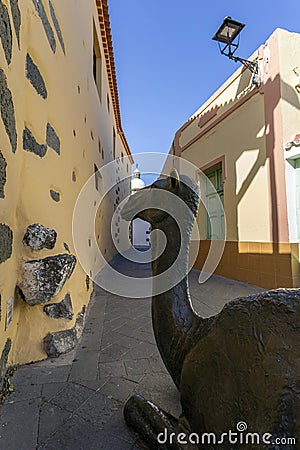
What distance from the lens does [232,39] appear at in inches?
180

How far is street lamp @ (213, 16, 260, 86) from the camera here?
4.39m

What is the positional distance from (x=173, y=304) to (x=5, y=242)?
938 mm

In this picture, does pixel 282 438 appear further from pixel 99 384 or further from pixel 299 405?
pixel 99 384

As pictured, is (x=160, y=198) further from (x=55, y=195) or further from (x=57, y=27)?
(x=57, y=27)

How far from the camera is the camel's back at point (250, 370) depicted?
74 cm

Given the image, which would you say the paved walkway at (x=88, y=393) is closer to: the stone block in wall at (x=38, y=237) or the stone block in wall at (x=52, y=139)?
the stone block in wall at (x=38, y=237)

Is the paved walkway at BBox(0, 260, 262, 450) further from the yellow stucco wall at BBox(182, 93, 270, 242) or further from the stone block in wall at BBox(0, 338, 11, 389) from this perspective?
the yellow stucco wall at BBox(182, 93, 270, 242)

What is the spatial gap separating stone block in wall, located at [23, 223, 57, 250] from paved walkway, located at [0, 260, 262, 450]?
0.79m

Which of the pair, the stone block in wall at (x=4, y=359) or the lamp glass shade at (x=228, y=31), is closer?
the stone block in wall at (x=4, y=359)

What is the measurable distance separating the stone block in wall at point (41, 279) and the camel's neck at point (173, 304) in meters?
0.79

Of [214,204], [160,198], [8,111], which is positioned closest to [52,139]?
[8,111]

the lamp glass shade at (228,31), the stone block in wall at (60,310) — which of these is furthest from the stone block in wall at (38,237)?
the lamp glass shade at (228,31)

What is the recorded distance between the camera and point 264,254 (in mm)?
4492

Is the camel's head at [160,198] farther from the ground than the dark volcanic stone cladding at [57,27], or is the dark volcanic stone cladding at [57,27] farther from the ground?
the dark volcanic stone cladding at [57,27]
